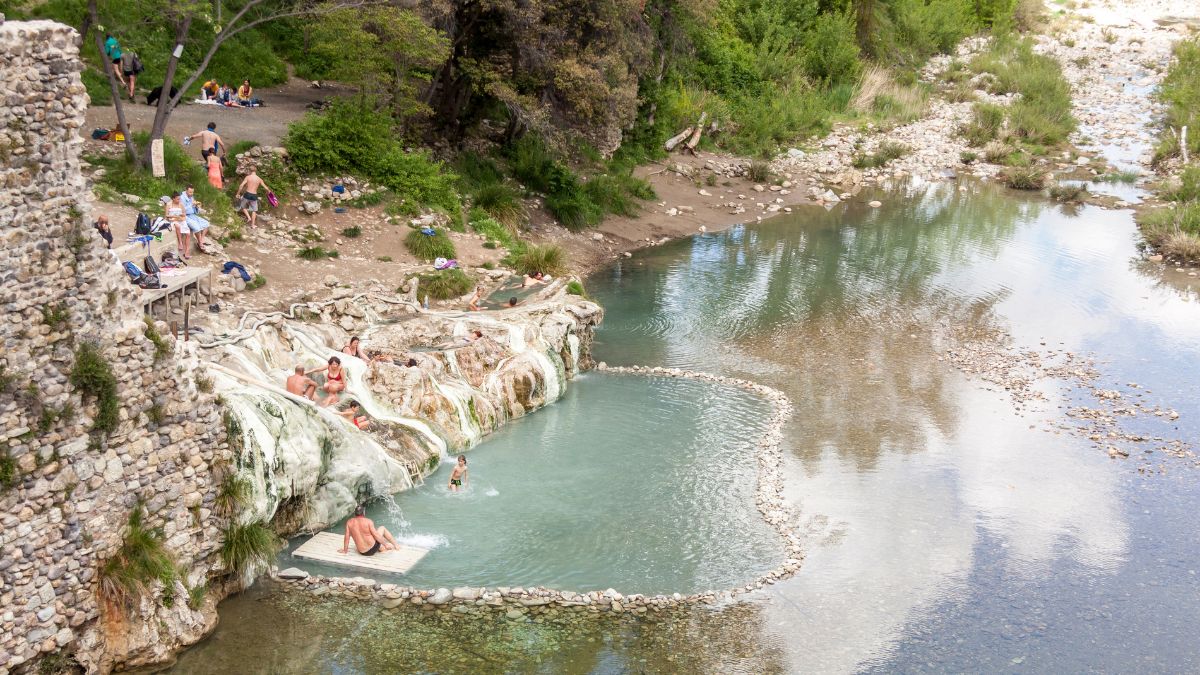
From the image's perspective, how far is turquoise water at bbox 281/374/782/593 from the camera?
1571 centimetres

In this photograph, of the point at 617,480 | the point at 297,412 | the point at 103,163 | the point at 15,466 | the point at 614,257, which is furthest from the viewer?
the point at 614,257

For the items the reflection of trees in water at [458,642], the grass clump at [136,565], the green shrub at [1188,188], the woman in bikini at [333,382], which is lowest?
the reflection of trees in water at [458,642]

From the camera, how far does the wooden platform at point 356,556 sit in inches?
601

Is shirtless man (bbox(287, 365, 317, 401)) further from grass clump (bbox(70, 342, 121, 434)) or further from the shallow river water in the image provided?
grass clump (bbox(70, 342, 121, 434))

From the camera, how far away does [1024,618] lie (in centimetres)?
1515

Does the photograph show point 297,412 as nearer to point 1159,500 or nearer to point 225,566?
point 225,566

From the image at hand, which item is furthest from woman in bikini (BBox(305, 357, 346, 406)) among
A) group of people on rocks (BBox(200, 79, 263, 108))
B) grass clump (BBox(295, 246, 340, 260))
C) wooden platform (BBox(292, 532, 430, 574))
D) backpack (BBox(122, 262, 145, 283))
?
group of people on rocks (BBox(200, 79, 263, 108))

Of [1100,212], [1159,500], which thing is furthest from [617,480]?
[1100,212]

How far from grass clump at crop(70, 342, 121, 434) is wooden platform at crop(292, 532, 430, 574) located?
3.75m

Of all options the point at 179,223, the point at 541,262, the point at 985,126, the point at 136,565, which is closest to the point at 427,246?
the point at 541,262

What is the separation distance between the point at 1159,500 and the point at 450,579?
12.6m

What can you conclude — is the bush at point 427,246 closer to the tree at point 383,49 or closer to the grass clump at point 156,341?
the tree at point 383,49

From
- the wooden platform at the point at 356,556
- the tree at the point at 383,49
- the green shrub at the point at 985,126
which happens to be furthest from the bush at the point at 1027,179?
the wooden platform at the point at 356,556

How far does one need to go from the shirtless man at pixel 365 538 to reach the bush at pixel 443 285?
9669 millimetres
